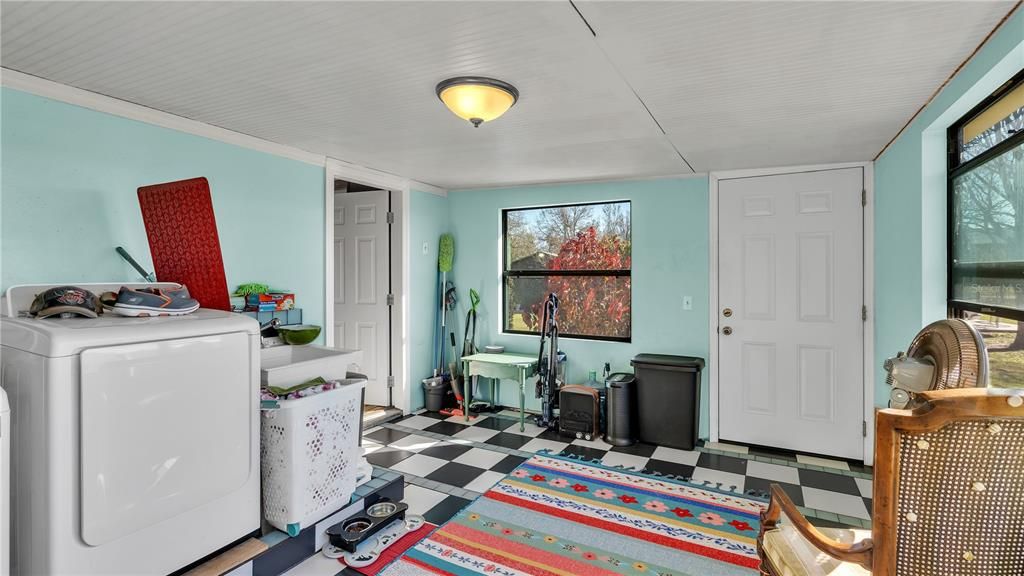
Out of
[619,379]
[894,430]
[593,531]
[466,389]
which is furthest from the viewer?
[466,389]

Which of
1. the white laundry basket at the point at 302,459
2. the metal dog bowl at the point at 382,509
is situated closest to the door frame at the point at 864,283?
the metal dog bowl at the point at 382,509

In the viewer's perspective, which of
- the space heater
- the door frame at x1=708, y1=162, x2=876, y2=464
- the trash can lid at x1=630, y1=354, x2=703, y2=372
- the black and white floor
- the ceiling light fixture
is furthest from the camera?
the space heater

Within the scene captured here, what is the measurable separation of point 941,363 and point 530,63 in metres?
1.63

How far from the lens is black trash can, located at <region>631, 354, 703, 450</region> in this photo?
3770 millimetres

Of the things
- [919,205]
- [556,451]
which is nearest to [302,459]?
[556,451]

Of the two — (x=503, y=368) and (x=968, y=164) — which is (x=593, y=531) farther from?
(x=968, y=164)

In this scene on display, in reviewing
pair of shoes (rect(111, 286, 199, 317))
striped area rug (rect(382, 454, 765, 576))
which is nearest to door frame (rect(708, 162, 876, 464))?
striped area rug (rect(382, 454, 765, 576))

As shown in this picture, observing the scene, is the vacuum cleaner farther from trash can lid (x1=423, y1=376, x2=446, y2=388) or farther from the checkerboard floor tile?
trash can lid (x1=423, y1=376, x2=446, y2=388)

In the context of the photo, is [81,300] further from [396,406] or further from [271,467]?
[396,406]

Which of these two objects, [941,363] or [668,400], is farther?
[668,400]

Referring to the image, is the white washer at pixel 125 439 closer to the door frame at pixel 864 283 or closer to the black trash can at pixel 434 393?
the black trash can at pixel 434 393

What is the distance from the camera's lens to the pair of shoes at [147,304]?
1.99m

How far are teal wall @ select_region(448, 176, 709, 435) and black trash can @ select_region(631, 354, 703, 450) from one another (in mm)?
290

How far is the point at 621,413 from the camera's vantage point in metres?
3.87
